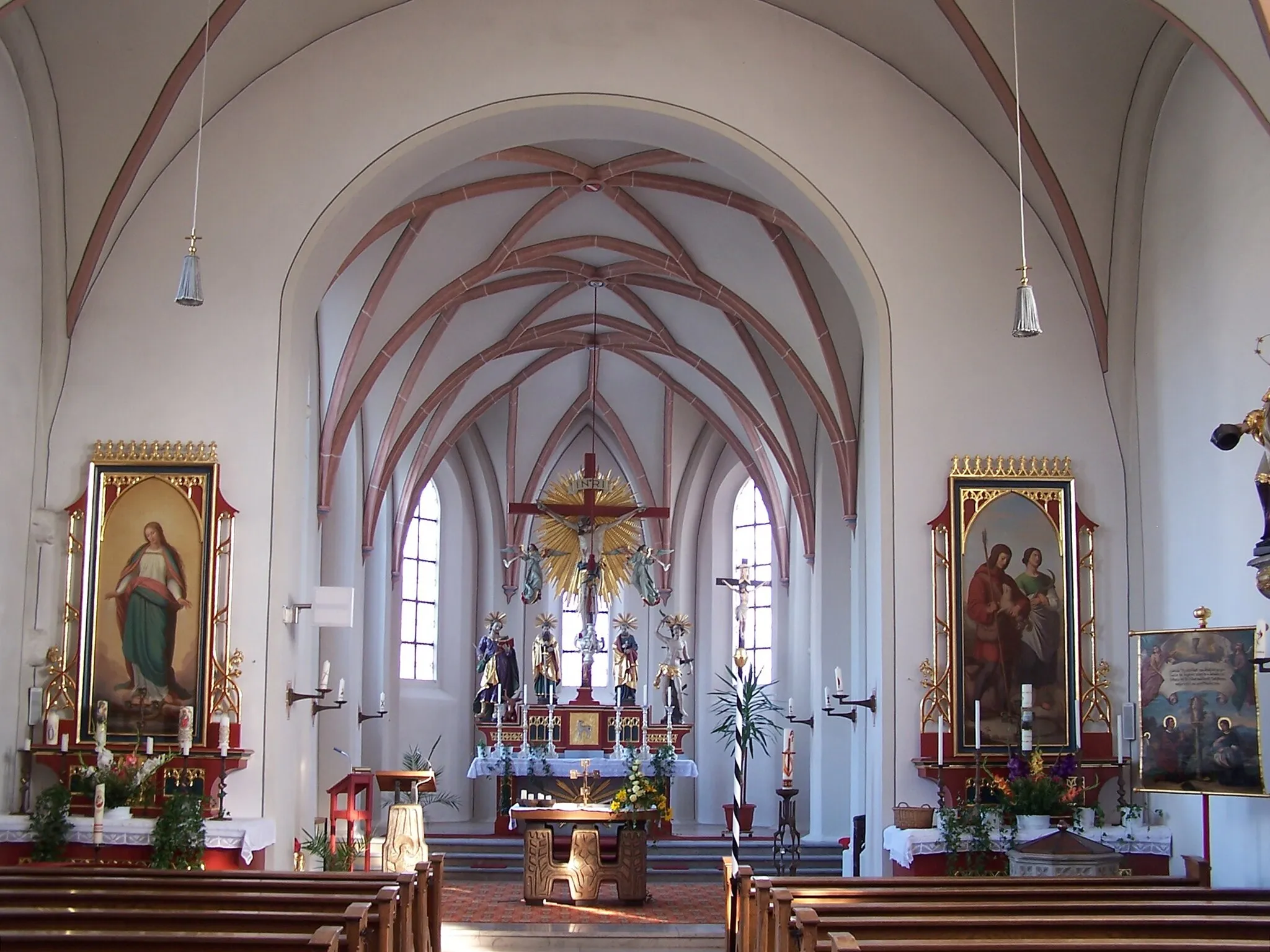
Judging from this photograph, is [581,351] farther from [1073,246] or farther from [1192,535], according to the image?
[1192,535]

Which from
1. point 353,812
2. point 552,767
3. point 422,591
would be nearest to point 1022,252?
point 353,812

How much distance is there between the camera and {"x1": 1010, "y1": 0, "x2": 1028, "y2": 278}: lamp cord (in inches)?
473

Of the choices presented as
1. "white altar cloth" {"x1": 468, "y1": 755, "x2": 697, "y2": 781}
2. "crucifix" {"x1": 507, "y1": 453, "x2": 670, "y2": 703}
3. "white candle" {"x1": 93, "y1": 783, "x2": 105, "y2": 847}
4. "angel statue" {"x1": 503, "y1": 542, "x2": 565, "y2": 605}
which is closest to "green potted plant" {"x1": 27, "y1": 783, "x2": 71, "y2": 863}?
"white candle" {"x1": 93, "y1": 783, "x2": 105, "y2": 847}

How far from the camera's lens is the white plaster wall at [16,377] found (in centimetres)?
1178

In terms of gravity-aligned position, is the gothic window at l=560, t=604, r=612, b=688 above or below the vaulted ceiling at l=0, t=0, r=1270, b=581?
below

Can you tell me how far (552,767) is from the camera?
72.3 feet

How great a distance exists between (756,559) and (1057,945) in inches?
777

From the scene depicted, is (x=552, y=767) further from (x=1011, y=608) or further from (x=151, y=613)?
(x=1011, y=608)

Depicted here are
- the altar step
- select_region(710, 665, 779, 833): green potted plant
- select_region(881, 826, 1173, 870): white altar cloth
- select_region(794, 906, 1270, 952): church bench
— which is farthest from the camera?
select_region(710, 665, 779, 833): green potted plant

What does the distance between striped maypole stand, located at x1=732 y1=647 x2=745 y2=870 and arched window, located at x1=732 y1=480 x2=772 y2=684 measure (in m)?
0.53

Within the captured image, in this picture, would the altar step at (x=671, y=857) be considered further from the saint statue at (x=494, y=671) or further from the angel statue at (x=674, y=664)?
the saint statue at (x=494, y=671)

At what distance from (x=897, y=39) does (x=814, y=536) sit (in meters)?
8.93

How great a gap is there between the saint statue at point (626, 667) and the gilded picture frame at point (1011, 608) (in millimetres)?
12417

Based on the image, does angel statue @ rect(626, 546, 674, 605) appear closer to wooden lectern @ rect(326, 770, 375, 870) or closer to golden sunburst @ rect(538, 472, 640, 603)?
golden sunburst @ rect(538, 472, 640, 603)
